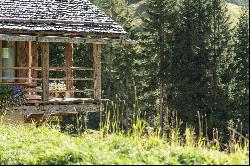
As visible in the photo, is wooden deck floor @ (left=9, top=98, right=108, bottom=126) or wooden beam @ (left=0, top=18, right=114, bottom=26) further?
wooden beam @ (left=0, top=18, right=114, bottom=26)

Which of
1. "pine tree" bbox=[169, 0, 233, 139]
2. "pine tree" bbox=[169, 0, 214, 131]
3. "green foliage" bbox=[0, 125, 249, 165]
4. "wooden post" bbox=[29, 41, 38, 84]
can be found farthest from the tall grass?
"pine tree" bbox=[169, 0, 214, 131]

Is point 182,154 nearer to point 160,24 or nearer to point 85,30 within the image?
point 85,30

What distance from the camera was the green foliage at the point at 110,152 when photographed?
8133mm


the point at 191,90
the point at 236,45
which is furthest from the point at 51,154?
the point at 236,45

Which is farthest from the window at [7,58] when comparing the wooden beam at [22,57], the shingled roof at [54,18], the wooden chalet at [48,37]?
the shingled roof at [54,18]

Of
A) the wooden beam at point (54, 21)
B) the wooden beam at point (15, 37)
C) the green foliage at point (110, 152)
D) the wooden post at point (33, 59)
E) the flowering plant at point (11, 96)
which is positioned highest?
the wooden beam at point (54, 21)

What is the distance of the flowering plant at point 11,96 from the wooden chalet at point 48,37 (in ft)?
0.88

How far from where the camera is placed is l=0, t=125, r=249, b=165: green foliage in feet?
26.7

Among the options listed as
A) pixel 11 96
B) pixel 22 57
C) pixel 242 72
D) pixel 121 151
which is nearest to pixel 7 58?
pixel 22 57

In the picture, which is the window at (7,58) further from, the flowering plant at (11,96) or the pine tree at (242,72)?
the pine tree at (242,72)

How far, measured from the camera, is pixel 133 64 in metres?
46.8

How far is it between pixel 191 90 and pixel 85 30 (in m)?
22.9

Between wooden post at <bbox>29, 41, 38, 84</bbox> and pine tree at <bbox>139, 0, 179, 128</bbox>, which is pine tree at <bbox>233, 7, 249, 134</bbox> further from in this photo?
wooden post at <bbox>29, 41, 38, 84</bbox>

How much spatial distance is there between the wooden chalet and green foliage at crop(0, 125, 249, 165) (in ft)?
26.6
